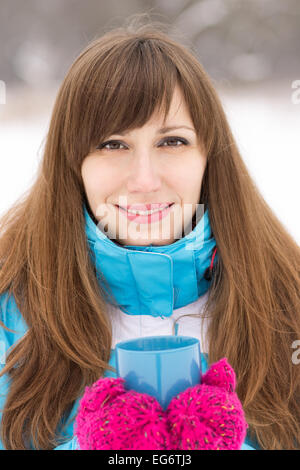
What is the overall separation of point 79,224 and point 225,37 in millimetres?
1044

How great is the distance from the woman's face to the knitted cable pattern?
47cm

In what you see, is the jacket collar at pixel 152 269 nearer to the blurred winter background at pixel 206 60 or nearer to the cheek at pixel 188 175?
the cheek at pixel 188 175

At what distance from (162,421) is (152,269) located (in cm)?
44

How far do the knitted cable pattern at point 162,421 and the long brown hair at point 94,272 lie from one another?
1.31 ft

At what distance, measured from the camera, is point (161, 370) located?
22.5 inches

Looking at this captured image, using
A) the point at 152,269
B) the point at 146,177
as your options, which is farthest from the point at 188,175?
the point at 152,269

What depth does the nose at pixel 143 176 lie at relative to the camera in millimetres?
942

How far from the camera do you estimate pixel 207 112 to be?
40.6 inches

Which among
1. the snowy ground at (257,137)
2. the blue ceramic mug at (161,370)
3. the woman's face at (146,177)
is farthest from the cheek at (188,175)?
the snowy ground at (257,137)

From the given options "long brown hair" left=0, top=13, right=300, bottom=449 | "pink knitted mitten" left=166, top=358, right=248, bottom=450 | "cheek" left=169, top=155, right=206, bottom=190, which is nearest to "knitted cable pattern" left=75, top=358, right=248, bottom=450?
"pink knitted mitten" left=166, top=358, right=248, bottom=450

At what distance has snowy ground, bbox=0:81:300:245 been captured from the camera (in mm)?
1802

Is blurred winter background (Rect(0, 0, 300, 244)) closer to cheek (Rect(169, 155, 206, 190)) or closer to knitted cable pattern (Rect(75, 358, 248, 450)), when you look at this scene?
cheek (Rect(169, 155, 206, 190))
